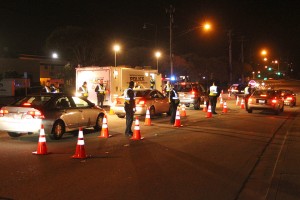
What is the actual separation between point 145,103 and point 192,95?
25.3 ft

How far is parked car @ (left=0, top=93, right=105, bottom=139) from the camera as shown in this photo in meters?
12.1

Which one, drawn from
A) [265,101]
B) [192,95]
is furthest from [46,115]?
[192,95]

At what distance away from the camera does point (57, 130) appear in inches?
495

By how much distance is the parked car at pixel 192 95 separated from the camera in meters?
26.3

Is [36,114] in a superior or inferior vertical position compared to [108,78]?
inferior

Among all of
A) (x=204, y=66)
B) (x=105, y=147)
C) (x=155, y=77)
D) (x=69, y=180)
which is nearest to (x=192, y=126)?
(x=105, y=147)

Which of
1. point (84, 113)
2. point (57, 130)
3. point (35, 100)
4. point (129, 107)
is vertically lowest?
point (57, 130)

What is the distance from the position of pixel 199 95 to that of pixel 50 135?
15580mm

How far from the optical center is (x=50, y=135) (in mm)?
12438

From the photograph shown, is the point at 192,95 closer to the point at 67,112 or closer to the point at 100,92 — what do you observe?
the point at 100,92

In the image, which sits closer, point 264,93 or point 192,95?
point 264,93

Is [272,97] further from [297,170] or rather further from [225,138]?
[297,170]

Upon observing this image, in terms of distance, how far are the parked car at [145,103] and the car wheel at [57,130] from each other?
6.50 meters

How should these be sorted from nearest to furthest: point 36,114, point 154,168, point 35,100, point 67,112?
1. point 154,168
2. point 36,114
3. point 67,112
4. point 35,100
